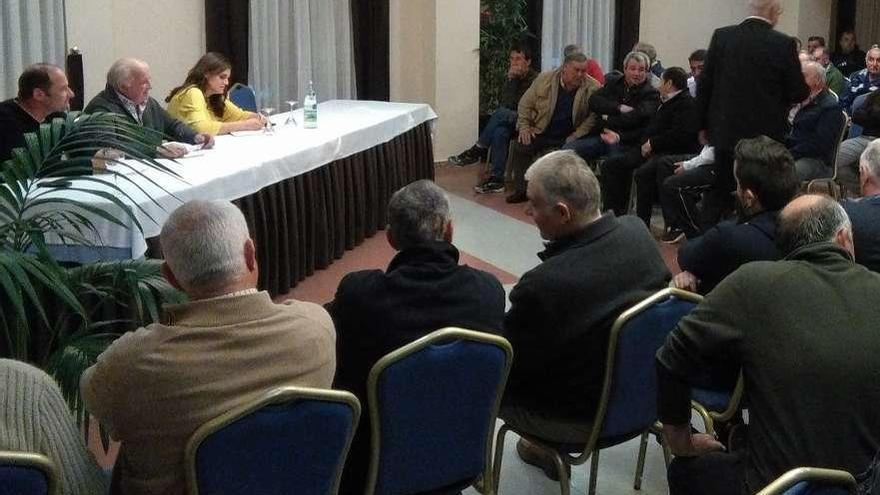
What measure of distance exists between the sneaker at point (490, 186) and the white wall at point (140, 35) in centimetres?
236

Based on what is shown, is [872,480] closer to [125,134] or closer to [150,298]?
[150,298]

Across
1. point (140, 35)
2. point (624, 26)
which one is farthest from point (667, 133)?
point (624, 26)

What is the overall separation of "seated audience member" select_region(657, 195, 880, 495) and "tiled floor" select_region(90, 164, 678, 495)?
115cm

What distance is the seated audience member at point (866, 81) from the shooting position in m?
8.52

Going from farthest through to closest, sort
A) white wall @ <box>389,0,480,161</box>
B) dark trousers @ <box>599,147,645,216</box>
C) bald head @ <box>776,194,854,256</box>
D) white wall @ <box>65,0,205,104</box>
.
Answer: white wall @ <box>389,0,480,161</box>, dark trousers @ <box>599,147,645,216</box>, white wall @ <box>65,0,205,104</box>, bald head @ <box>776,194,854,256</box>

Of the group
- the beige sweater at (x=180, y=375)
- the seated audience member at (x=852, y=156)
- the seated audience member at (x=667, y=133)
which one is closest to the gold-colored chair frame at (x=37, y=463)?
the beige sweater at (x=180, y=375)

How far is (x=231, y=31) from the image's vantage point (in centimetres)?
820

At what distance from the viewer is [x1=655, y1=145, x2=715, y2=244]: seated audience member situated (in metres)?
6.47

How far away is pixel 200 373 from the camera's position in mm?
2006

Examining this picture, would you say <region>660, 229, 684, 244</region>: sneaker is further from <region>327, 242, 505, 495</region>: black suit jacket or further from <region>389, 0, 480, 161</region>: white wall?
<region>327, 242, 505, 495</region>: black suit jacket

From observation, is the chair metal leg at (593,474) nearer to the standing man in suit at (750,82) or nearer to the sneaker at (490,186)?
the standing man in suit at (750,82)

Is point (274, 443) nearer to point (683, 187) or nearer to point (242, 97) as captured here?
point (683, 187)

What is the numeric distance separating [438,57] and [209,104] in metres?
3.77

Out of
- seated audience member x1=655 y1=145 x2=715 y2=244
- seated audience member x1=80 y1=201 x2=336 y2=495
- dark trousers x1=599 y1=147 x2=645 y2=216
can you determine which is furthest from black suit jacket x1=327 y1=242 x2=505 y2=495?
dark trousers x1=599 y1=147 x2=645 y2=216
